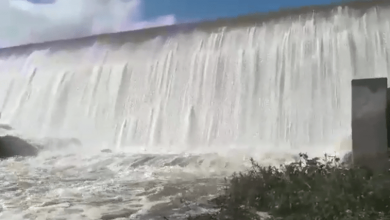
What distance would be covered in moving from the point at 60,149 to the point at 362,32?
11.4m

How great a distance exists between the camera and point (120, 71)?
19.2 meters

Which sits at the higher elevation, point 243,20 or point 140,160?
point 243,20

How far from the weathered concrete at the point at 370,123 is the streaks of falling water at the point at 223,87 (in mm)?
6041

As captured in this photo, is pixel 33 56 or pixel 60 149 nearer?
pixel 60 149

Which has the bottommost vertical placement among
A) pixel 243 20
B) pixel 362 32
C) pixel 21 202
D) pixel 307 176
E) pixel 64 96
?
pixel 21 202

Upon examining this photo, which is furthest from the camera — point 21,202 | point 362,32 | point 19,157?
point 19,157

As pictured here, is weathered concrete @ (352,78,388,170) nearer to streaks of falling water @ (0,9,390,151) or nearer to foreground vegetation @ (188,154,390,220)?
foreground vegetation @ (188,154,390,220)

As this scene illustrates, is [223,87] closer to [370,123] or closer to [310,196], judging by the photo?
[370,123]

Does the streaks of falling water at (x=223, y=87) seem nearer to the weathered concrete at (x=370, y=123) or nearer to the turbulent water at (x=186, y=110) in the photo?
the turbulent water at (x=186, y=110)

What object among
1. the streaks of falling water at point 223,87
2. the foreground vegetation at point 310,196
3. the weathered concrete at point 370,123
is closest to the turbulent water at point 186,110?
the streaks of falling water at point 223,87

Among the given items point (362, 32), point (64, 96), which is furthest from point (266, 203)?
point (64, 96)

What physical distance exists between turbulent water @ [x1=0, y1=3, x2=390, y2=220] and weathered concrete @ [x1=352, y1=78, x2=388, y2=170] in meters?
2.51

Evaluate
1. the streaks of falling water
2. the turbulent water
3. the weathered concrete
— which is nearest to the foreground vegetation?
the weathered concrete

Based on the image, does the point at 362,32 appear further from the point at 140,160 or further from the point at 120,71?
the point at 120,71
